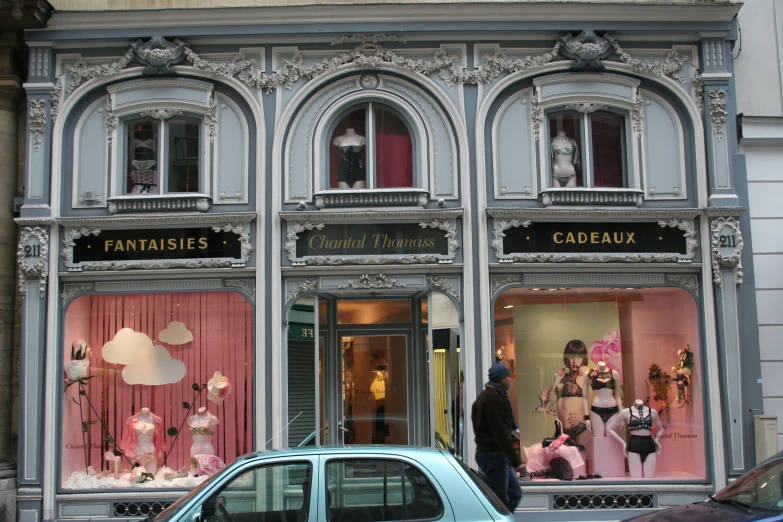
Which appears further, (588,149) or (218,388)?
(588,149)

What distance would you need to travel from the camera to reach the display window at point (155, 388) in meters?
11.4

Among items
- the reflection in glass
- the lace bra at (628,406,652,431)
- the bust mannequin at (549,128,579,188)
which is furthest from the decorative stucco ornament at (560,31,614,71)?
the lace bra at (628,406,652,431)

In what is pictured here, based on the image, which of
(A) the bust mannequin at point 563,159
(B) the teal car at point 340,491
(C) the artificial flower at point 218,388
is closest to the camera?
(B) the teal car at point 340,491

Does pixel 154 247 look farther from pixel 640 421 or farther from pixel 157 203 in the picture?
pixel 640 421

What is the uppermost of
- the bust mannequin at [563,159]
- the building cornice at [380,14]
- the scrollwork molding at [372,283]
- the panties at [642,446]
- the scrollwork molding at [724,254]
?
the building cornice at [380,14]

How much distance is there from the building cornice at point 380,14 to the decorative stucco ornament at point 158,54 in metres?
0.26

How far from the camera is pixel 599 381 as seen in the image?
38.7 ft

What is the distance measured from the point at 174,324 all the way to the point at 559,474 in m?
5.92

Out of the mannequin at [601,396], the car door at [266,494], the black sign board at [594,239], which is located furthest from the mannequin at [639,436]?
the car door at [266,494]

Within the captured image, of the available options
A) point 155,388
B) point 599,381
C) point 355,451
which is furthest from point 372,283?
point 355,451

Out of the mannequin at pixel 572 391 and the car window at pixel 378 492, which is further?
the mannequin at pixel 572 391

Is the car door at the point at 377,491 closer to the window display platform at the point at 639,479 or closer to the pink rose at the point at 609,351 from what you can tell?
the window display platform at the point at 639,479

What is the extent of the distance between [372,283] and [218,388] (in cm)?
269

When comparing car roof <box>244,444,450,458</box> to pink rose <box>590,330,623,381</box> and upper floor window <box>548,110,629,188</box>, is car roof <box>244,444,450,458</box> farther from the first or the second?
upper floor window <box>548,110,629,188</box>
